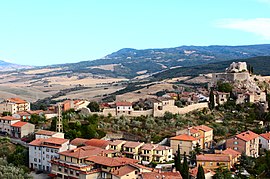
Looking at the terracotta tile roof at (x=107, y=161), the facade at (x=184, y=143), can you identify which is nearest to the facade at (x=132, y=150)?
the facade at (x=184, y=143)

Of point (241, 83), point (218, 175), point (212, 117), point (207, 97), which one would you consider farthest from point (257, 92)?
point (218, 175)

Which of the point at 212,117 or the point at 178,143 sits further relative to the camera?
the point at 212,117

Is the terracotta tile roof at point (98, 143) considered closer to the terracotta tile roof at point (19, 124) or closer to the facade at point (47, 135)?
the facade at point (47, 135)

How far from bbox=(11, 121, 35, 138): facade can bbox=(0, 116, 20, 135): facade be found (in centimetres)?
97

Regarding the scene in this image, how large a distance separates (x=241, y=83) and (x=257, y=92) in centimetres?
308

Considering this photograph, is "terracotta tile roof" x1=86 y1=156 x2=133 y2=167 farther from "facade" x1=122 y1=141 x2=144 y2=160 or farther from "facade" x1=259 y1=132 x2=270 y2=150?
"facade" x1=259 y1=132 x2=270 y2=150

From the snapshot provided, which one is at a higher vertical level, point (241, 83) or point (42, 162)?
point (241, 83)

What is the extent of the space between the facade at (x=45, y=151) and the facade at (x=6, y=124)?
945cm

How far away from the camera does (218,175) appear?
1261 inches

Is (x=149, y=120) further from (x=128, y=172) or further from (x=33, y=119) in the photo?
(x=128, y=172)

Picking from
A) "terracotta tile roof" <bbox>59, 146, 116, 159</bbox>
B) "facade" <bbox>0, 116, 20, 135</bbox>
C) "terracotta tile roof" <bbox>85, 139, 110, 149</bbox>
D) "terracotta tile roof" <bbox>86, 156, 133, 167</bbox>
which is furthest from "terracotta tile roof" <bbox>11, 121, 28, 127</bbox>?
"terracotta tile roof" <bbox>86, 156, 133, 167</bbox>

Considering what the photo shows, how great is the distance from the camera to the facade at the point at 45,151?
37656 millimetres

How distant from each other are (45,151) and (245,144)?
1929 centimetres

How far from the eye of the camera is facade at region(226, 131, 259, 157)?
39812mm
